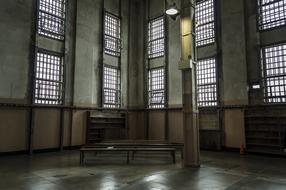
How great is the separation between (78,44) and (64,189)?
8.17 m

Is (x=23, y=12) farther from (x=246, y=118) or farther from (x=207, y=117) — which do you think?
(x=246, y=118)

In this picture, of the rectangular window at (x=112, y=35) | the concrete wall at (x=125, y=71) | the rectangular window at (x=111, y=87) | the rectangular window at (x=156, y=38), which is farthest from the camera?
the rectangular window at (x=156, y=38)

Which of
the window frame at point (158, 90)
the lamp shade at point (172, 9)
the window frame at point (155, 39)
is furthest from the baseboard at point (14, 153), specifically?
the window frame at point (155, 39)

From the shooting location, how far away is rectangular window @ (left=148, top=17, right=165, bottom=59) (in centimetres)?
1331

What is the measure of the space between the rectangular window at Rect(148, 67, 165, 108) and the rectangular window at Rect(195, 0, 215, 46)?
2.73 meters

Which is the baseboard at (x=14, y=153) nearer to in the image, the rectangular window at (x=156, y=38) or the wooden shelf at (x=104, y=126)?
the wooden shelf at (x=104, y=126)

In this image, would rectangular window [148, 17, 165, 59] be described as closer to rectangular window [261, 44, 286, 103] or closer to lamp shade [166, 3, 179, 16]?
rectangular window [261, 44, 286, 103]

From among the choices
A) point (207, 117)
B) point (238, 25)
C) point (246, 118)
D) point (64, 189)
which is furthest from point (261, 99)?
point (64, 189)

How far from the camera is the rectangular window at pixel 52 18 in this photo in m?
10.4

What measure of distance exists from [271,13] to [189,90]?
5490mm

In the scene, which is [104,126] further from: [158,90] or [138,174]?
[138,174]

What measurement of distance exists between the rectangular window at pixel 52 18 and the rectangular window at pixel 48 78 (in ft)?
3.08

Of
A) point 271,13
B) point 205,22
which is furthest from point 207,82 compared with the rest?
point 271,13

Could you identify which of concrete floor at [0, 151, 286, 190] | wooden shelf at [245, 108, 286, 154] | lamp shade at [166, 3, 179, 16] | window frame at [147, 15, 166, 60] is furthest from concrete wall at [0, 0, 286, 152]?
lamp shade at [166, 3, 179, 16]
